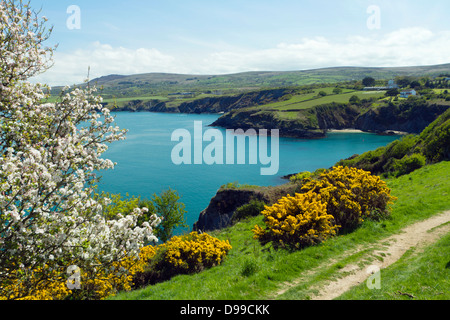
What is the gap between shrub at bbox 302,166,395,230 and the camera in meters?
16.3

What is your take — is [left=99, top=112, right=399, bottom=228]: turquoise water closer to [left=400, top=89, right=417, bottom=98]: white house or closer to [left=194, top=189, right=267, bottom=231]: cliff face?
[left=194, top=189, right=267, bottom=231]: cliff face

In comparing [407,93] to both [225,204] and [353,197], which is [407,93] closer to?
[225,204]

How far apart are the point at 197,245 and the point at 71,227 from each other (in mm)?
8930

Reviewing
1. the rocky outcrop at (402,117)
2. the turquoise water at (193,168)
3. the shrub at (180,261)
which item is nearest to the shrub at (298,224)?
the shrub at (180,261)

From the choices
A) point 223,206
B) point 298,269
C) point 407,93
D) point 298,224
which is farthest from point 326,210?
point 407,93

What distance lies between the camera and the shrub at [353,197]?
16.3 meters

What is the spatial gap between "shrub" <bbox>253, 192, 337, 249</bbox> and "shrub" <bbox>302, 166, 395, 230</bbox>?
724mm

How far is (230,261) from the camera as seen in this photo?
14.9 meters

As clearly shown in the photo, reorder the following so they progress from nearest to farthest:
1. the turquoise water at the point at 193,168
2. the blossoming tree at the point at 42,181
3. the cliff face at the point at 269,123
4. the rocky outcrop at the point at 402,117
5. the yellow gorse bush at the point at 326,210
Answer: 1. the blossoming tree at the point at 42,181
2. the yellow gorse bush at the point at 326,210
3. the turquoise water at the point at 193,168
4. the rocky outcrop at the point at 402,117
5. the cliff face at the point at 269,123

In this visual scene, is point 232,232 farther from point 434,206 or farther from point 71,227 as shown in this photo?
point 71,227

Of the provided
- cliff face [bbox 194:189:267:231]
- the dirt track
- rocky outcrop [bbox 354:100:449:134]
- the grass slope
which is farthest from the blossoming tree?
rocky outcrop [bbox 354:100:449:134]

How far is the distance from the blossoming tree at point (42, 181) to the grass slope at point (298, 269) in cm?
388

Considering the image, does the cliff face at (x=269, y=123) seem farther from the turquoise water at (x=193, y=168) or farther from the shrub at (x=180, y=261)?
the shrub at (x=180, y=261)
